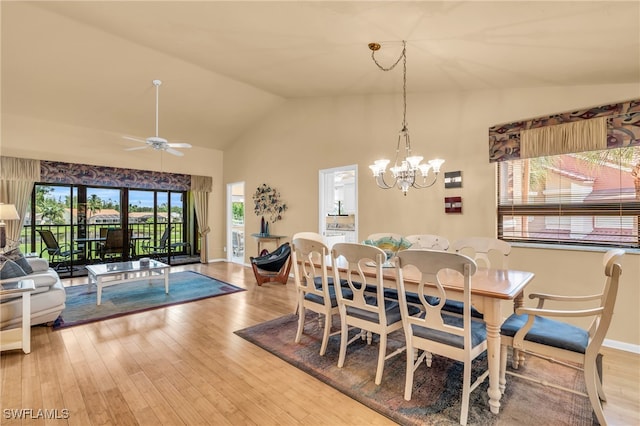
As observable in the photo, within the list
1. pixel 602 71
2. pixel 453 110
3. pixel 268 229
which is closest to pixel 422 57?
pixel 453 110

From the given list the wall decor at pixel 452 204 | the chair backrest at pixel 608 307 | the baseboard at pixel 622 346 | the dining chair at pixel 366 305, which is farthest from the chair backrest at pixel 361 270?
the baseboard at pixel 622 346

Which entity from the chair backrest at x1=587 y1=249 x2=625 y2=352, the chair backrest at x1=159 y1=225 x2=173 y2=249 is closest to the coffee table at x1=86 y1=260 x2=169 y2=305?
the chair backrest at x1=159 y1=225 x2=173 y2=249

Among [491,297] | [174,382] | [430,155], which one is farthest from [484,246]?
[174,382]

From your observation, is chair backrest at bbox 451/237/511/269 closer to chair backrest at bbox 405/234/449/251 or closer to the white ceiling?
chair backrest at bbox 405/234/449/251

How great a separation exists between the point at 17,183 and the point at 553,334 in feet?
25.5

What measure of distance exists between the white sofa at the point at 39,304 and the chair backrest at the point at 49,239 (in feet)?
10.1

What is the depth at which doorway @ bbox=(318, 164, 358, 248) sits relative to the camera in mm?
5320

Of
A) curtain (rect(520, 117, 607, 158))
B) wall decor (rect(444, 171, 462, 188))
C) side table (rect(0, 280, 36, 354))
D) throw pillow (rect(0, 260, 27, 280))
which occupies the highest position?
curtain (rect(520, 117, 607, 158))

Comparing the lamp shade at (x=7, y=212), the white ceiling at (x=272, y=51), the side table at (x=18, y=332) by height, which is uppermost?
the white ceiling at (x=272, y=51)

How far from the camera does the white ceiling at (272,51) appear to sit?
2242 millimetres

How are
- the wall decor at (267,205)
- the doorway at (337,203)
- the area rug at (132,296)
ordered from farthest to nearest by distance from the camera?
the wall decor at (267,205)
the doorway at (337,203)
the area rug at (132,296)

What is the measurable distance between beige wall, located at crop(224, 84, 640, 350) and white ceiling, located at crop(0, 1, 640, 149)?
8.4 inches

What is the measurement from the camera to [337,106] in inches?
206

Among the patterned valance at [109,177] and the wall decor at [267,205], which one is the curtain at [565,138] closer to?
the wall decor at [267,205]
